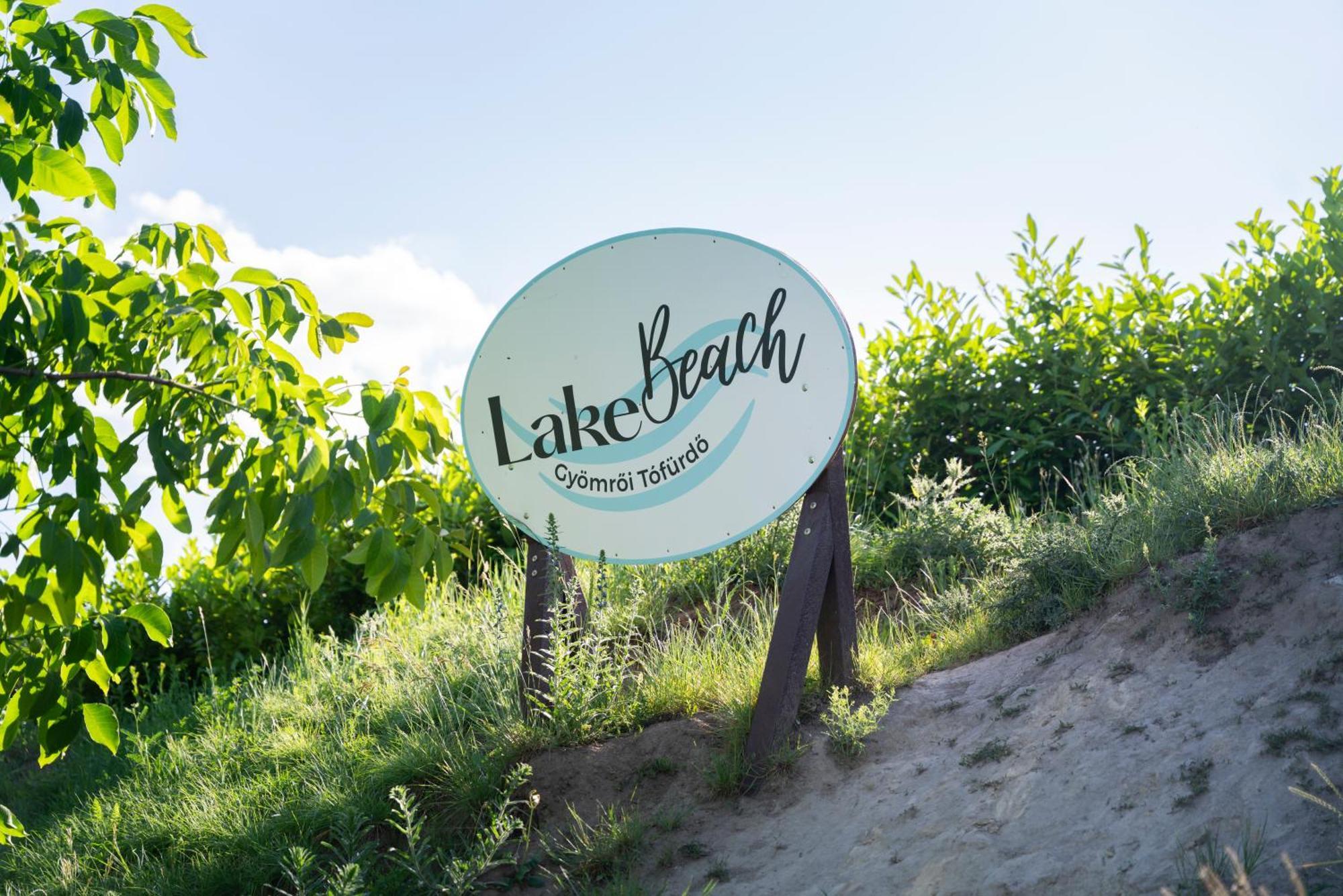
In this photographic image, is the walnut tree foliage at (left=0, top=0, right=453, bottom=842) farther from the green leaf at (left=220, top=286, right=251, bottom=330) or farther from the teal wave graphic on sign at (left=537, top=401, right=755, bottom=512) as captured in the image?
the teal wave graphic on sign at (left=537, top=401, right=755, bottom=512)

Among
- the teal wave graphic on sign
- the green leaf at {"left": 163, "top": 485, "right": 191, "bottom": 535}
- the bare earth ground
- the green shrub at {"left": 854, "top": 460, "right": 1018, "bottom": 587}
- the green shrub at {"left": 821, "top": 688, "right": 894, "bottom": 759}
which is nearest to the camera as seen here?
the bare earth ground

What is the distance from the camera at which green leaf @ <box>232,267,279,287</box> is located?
3.34 meters

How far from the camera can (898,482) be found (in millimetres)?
7844

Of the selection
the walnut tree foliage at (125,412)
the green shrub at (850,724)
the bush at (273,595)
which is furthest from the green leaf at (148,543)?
the bush at (273,595)

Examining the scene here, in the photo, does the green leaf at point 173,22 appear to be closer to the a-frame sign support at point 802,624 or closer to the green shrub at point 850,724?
the a-frame sign support at point 802,624

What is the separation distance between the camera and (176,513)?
3.73m

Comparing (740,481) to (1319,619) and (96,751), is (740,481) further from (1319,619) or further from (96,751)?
(96,751)

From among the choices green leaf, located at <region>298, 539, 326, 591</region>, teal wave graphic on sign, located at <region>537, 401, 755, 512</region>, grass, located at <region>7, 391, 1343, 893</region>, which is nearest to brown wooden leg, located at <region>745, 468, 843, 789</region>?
grass, located at <region>7, 391, 1343, 893</region>

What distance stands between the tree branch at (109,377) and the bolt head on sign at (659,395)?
1.65 m

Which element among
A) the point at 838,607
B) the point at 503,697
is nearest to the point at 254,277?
the point at 503,697

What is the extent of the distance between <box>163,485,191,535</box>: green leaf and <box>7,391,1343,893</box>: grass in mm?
1124

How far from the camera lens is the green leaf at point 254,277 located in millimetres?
3342

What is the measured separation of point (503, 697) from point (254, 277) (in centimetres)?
228

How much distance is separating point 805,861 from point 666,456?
176 centimetres
